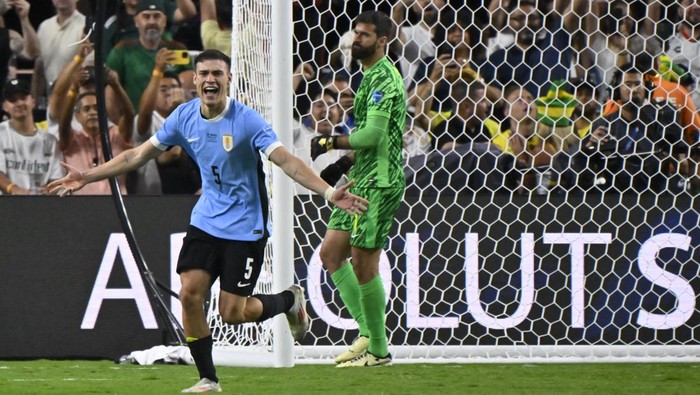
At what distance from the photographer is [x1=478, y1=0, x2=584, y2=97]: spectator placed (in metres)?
8.92

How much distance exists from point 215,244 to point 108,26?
5475 mm

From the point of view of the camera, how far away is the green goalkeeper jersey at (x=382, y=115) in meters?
6.93

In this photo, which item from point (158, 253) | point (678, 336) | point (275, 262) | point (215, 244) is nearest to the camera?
point (215, 244)

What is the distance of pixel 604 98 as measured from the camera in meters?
8.72

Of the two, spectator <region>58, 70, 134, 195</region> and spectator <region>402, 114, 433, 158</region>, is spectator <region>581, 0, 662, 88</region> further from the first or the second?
spectator <region>58, 70, 134, 195</region>

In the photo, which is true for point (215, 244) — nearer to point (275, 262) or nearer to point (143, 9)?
point (275, 262)

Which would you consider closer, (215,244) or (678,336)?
(215,244)

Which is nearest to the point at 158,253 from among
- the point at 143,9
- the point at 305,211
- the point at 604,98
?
the point at 305,211

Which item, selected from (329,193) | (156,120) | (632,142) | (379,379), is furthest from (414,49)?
(329,193)

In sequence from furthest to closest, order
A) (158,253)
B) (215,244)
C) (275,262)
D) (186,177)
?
1. (186,177)
2. (158,253)
3. (275,262)
4. (215,244)

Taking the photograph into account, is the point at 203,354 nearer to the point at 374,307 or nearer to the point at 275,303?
the point at 275,303

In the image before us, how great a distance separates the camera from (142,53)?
10.6 meters

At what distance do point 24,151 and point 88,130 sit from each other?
1.82 feet

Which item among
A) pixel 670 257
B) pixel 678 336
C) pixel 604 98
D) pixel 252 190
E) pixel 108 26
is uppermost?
pixel 108 26
